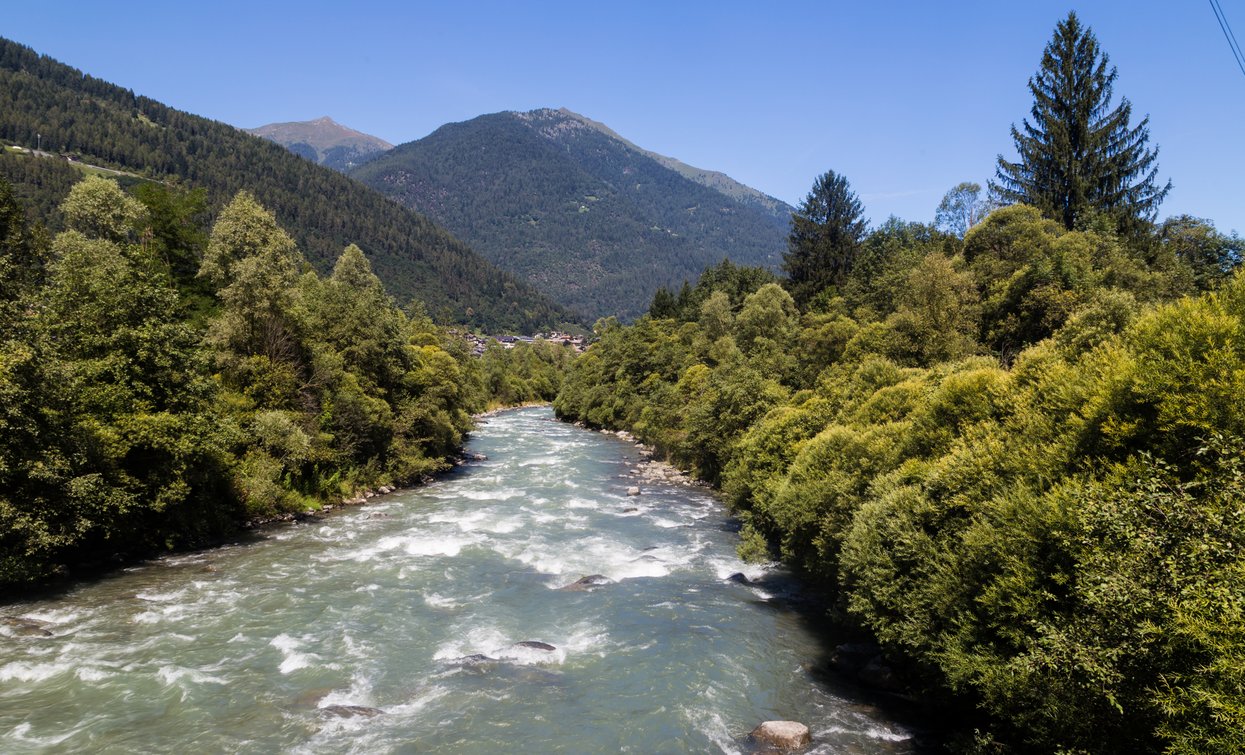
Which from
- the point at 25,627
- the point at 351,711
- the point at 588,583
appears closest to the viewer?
A: the point at 351,711

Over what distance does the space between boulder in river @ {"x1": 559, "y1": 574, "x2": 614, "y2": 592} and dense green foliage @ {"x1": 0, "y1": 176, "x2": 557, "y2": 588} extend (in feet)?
63.5

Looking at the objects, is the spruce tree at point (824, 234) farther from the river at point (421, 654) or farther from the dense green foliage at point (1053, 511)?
the river at point (421, 654)

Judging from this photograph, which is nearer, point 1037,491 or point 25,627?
point 1037,491

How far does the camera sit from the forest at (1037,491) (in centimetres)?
1056

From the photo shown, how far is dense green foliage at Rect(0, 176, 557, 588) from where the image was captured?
2483cm

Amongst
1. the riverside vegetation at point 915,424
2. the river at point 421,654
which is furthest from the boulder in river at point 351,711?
the riverside vegetation at point 915,424

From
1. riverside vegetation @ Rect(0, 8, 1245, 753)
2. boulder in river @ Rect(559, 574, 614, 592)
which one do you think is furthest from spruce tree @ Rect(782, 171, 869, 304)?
boulder in river @ Rect(559, 574, 614, 592)

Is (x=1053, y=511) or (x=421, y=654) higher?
(x=1053, y=511)

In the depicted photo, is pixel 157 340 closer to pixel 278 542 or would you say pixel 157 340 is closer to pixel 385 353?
pixel 278 542

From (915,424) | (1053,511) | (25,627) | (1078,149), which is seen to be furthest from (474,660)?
(1078,149)

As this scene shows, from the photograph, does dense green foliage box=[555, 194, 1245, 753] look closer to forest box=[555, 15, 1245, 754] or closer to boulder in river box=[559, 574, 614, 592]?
forest box=[555, 15, 1245, 754]

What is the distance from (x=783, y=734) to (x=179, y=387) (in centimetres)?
3185

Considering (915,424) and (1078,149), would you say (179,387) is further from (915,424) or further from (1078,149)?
(1078,149)

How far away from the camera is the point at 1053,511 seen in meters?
13.5
